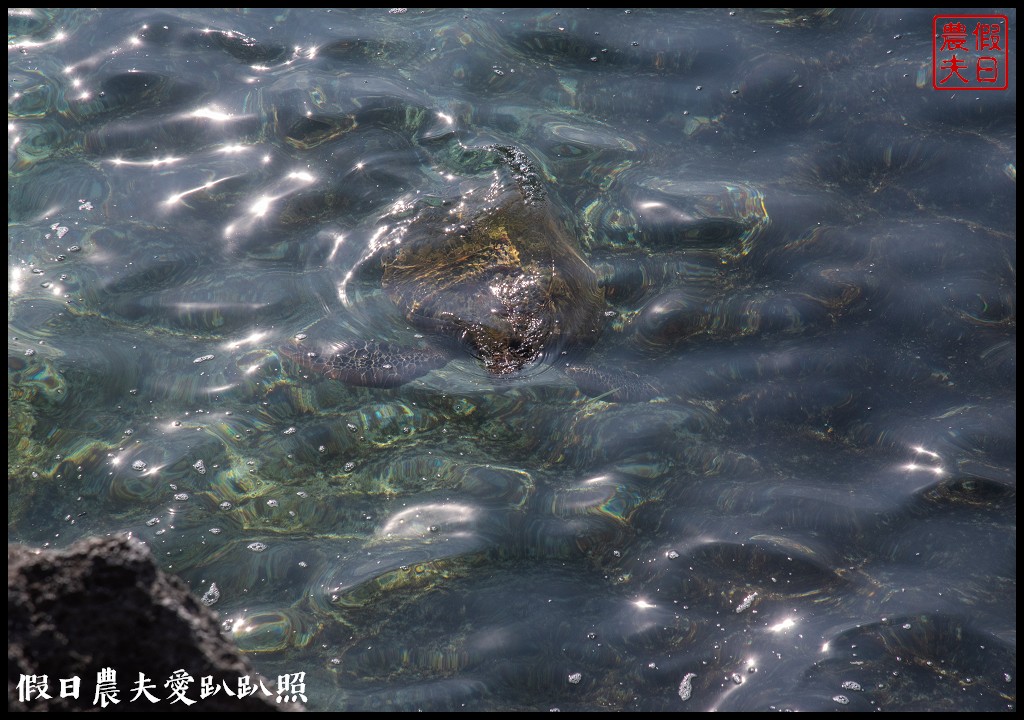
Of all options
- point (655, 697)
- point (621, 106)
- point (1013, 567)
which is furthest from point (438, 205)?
point (1013, 567)

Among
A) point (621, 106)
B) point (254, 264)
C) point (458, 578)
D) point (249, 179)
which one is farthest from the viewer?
point (621, 106)

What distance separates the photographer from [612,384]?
471 cm

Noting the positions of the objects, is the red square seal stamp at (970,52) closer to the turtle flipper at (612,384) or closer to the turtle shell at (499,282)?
the turtle shell at (499,282)

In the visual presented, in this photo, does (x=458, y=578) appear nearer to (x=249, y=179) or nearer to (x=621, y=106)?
(x=249, y=179)

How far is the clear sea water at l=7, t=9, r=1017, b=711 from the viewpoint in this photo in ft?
12.3

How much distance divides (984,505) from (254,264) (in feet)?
13.5

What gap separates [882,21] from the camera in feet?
22.0

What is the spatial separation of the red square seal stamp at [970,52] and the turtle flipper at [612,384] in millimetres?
3451

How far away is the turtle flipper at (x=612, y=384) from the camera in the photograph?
15.3ft

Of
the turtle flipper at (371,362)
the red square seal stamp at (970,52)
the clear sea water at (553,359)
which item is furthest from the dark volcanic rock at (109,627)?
the red square seal stamp at (970,52)

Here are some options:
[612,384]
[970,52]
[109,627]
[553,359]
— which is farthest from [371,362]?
[970,52]

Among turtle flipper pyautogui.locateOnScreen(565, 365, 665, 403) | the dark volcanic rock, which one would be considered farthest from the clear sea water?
the dark volcanic rock

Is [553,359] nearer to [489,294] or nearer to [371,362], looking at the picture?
[489,294]

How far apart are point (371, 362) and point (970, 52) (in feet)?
16.5
